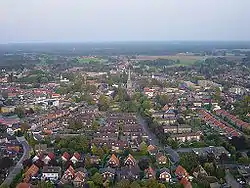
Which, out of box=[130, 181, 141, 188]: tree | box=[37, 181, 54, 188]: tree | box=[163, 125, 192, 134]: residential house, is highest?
box=[130, 181, 141, 188]: tree

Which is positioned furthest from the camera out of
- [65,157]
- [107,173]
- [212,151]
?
[212,151]

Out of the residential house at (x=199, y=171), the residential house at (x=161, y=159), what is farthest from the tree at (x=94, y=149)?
the residential house at (x=199, y=171)

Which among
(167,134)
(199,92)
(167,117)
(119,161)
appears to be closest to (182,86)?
(199,92)

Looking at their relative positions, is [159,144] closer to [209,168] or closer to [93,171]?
[209,168]

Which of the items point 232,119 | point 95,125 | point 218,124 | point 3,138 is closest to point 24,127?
point 3,138

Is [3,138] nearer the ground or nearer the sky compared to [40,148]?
nearer the ground

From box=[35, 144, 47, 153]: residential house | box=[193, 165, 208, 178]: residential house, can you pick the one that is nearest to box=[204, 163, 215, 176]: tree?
box=[193, 165, 208, 178]: residential house

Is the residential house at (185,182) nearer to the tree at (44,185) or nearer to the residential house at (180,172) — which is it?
the residential house at (180,172)

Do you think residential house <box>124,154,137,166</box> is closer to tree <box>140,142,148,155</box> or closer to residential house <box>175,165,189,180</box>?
tree <box>140,142,148,155</box>
